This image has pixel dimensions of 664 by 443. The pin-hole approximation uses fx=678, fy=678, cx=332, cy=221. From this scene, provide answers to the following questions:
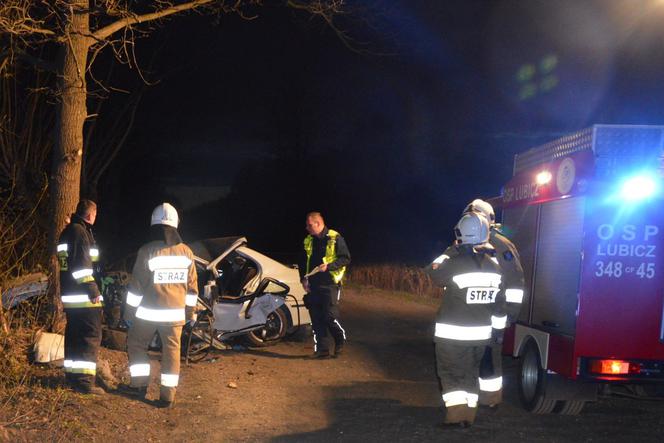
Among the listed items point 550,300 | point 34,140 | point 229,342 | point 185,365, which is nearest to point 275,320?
point 229,342

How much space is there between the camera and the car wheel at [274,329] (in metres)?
9.41

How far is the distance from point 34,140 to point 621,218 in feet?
56.4

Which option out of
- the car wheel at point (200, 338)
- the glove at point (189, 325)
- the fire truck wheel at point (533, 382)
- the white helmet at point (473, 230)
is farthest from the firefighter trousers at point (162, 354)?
the fire truck wheel at point (533, 382)

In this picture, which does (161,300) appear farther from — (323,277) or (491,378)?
(491,378)

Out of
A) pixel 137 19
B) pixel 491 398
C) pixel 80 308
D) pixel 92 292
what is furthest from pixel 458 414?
pixel 137 19

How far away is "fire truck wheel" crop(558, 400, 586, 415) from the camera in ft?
21.6

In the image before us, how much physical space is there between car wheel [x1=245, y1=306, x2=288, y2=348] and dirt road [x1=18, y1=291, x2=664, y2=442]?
247 mm

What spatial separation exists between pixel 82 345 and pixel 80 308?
0.35 m

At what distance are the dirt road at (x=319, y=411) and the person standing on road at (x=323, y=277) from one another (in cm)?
39

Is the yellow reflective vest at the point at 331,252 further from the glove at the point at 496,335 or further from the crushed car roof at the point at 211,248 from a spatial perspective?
the glove at the point at 496,335

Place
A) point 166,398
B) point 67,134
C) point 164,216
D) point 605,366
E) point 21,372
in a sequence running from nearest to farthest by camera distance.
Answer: point 605,366 < point 166,398 < point 164,216 < point 21,372 < point 67,134

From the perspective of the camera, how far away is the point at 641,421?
666 cm

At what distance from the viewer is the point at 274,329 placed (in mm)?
9562

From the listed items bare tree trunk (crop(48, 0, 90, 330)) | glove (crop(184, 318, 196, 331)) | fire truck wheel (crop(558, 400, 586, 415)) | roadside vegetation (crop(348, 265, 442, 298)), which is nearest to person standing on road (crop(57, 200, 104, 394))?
glove (crop(184, 318, 196, 331))
